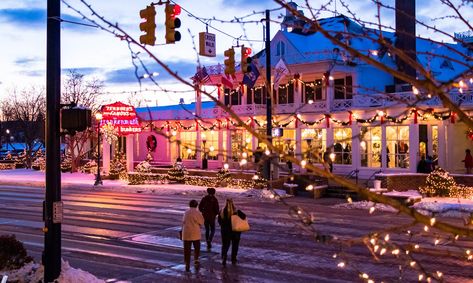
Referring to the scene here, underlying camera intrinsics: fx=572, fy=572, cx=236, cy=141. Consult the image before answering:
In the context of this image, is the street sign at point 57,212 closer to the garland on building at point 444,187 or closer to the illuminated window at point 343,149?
the garland on building at point 444,187

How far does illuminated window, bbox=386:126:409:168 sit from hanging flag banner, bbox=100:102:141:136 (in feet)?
58.7

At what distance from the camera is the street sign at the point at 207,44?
18859mm

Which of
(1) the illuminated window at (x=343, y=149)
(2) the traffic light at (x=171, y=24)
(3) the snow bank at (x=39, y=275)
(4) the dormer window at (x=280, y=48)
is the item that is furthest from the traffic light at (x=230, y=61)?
(4) the dormer window at (x=280, y=48)

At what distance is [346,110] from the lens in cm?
3675

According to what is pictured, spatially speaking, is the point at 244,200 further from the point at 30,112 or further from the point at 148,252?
the point at 30,112

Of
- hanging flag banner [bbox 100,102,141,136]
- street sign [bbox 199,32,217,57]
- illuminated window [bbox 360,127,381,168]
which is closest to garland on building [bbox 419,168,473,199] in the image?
illuminated window [bbox 360,127,381,168]

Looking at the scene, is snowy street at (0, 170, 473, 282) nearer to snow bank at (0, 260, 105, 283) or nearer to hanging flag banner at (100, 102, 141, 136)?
snow bank at (0, 260, 105, 283)

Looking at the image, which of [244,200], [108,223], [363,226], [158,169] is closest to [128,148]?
[158,169]

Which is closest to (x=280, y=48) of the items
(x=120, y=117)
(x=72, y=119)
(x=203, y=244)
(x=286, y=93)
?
(x=286, y=93)

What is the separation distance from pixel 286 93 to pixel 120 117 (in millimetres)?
12258

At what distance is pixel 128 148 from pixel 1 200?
16828 mm

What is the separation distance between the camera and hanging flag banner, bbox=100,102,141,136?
41250mm

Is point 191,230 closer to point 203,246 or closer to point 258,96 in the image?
point 203,246

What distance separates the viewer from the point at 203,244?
1577 centimetres
